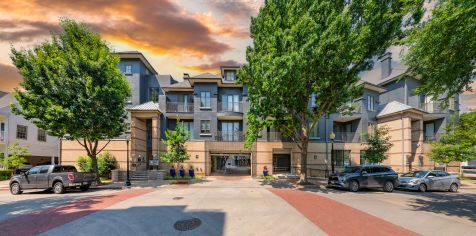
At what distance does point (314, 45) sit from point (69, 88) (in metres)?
16.4

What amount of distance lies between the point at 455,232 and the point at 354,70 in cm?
1171

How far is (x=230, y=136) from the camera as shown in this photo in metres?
25.9

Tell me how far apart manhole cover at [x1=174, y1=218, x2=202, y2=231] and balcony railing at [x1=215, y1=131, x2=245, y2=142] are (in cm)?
1744

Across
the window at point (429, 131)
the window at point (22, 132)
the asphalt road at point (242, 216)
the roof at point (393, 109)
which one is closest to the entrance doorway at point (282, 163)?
the roof at point (393, 109)

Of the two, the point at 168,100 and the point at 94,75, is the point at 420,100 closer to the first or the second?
the point at 168,100

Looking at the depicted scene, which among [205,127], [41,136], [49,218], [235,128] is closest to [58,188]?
[49,218]

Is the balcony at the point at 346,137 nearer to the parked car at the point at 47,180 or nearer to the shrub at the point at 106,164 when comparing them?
the shrub at the point at 106,164

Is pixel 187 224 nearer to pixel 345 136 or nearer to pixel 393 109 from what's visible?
pixel 345 136

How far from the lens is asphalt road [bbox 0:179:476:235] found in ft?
23.9

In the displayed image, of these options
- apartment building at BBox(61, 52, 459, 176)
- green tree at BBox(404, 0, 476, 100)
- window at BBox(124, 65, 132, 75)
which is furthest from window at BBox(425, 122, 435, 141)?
window at BBox(124, 65, 132, 75)

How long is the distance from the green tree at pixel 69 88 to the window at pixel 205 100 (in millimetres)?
9740

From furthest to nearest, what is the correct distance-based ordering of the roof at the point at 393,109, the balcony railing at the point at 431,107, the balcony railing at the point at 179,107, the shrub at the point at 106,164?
the balcony railing at the point at 431,107, the balcony railing at the point at 179,107, the roof at the point at 393,109, the shrub at the point at 106,164

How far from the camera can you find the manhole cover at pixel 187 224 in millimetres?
7445

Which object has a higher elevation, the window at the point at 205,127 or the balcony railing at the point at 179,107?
the balcony railing at the point at 179,107
